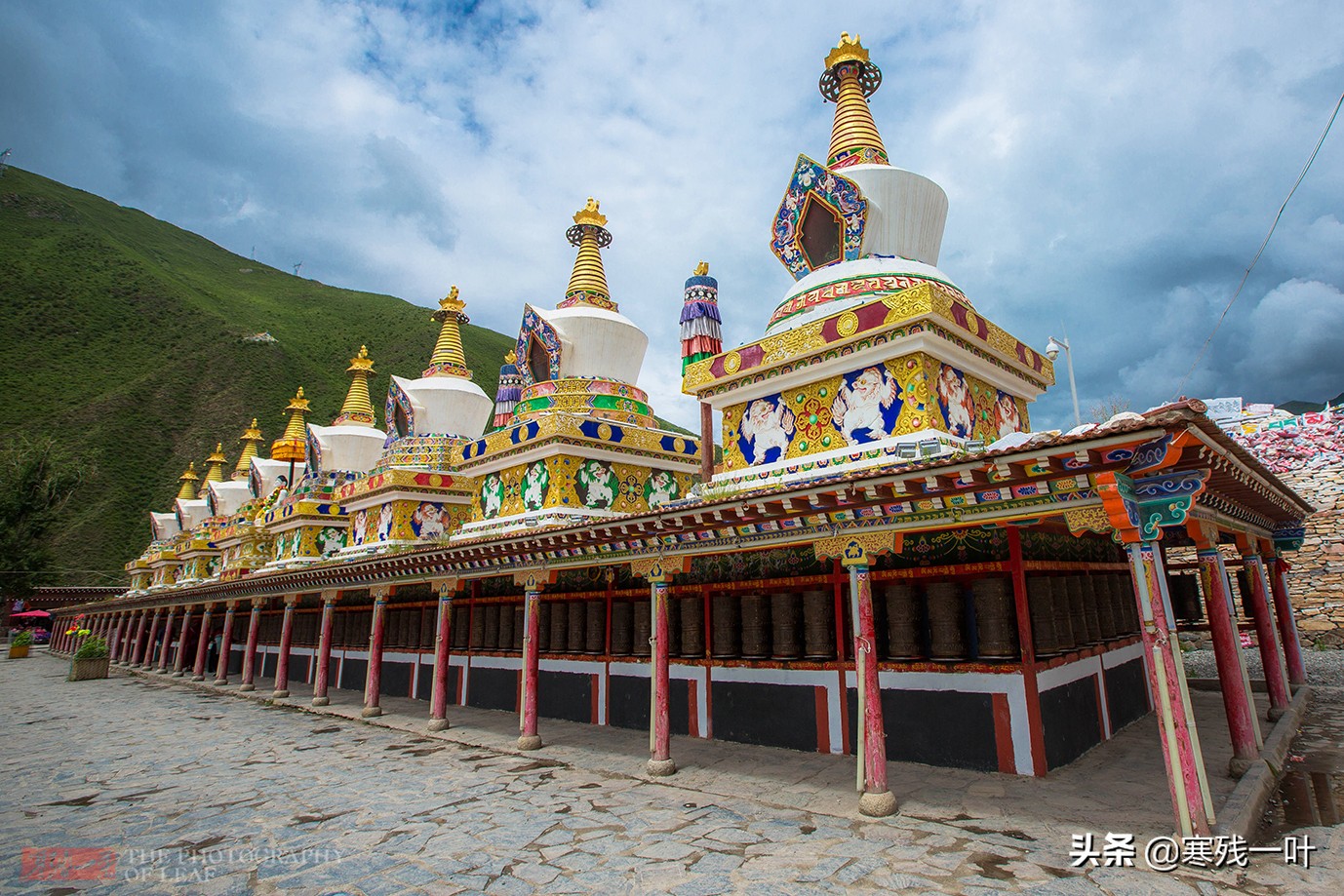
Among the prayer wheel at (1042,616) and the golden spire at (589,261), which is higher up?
the golden spire at (589,261)

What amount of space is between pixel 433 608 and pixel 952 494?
13712 millimetres

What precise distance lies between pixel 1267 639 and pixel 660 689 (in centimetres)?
901

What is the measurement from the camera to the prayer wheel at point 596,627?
12.5 meters

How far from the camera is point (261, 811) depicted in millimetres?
8016

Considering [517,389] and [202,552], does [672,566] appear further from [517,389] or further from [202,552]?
[202,552]

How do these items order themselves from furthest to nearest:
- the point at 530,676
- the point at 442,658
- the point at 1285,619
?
the point at 442,658 < the point at 1285,619 < the point at 530,676

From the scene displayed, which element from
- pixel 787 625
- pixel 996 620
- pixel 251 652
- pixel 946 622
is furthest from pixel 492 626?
pixel 251 652

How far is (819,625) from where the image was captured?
30.2ft

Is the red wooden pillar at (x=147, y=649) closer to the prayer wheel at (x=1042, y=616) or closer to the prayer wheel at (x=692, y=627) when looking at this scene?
the prayer wheel at (x=692, y=627)

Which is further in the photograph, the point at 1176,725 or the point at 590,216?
the point at 590,216

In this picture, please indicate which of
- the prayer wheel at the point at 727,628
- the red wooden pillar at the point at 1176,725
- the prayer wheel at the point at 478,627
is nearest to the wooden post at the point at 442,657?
the prayer wheel at the point at 478,627

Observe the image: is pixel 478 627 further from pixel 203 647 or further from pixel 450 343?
pixel 203 647

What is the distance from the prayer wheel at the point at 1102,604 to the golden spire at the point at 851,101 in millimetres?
7060

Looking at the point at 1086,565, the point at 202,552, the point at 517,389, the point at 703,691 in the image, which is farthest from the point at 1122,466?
the point at 202,552
